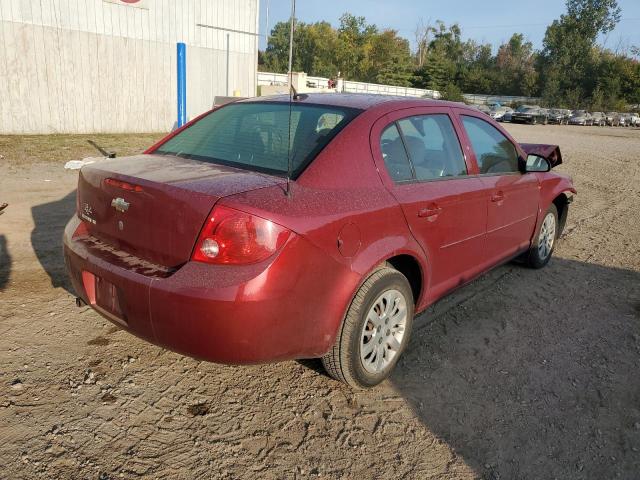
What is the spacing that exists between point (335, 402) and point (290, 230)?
3.59 feet

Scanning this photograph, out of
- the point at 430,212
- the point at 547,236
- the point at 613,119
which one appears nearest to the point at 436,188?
the point at 430,212

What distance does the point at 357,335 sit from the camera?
2.78 meters

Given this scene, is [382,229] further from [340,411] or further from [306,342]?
[340,411]

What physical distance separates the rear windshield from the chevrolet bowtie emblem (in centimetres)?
59

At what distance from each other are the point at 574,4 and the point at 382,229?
297 ft

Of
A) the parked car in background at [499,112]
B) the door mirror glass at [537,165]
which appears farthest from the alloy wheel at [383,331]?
the parked car in background at [499,112]

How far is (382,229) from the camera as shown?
2.82 metres

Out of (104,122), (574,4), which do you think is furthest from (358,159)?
(574,4)

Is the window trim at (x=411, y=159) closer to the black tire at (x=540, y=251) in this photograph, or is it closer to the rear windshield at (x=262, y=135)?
the rear windshield at (x=262, y=135)

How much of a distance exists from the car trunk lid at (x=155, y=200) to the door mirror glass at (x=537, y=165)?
110 inches

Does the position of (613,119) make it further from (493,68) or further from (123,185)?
(123,185)

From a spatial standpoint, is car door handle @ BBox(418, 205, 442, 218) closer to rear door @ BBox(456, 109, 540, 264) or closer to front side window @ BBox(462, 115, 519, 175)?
rear door @ BBox(456, 109, 540, 264)

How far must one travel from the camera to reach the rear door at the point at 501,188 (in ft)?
12.8

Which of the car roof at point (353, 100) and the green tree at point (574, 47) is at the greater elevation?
the green tree at point (574, 47)
